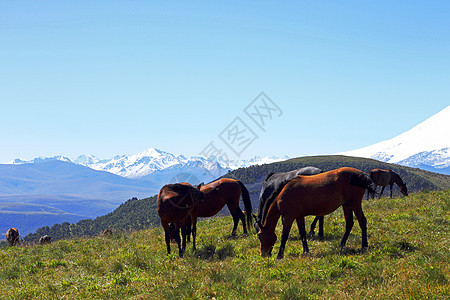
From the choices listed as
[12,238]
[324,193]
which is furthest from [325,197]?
[12,238]

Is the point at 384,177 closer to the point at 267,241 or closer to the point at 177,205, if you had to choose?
the point at 267,241

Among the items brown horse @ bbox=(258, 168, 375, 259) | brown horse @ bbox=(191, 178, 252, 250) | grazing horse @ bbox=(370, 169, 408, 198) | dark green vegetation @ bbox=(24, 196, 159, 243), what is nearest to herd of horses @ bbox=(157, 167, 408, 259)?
brown horse @ bbox=(258, 168, 375, 259)

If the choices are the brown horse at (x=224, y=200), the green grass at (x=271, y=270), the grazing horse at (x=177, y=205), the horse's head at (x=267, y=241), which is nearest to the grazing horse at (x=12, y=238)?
the green grass at (x=271, y=270)

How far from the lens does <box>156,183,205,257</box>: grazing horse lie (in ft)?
45.8

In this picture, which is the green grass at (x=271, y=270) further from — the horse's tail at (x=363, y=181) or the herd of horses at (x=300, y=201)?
the horse's tail at (x=363, y=181)

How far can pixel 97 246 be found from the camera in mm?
18000

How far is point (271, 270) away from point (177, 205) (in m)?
5.59

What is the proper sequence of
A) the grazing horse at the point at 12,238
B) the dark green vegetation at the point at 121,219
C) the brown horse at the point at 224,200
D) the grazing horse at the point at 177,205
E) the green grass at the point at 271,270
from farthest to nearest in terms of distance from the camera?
the dark green vegetation at the point at 121,219 → the grazing horse at the point at 12,238 → the brown horse at the point at 224,200 → the grazing horse at the point at 177,205 → the green grass at the point at 271,270

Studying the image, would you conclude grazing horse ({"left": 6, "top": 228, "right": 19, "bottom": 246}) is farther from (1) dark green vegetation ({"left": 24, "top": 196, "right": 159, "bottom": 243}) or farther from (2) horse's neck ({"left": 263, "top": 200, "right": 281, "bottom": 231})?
(1) dark green vegetation ({"left": 24, "top": 196, "right": 159, "bottom": 243})

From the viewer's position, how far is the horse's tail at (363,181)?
1133cm

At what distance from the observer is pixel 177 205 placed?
46.2 feet

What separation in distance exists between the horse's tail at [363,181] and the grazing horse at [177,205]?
637cm

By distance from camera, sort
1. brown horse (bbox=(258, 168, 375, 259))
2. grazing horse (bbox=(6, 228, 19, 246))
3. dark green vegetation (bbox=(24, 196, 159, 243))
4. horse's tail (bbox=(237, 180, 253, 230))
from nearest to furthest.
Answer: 1. brown horse (bbox=(258, 168, 375, 259))
2. horse's tail (bbox=(237, 180, 253, 230))
3. grazing horse (bbox=(6, 228, 19, 246))
4. dark green vegetation (bbox=(24, 196, 159, 243))

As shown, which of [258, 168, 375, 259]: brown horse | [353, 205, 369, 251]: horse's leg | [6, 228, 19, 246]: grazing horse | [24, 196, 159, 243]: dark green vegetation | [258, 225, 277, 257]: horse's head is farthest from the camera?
[24, 196, 159, 243]: dark green vegetation
